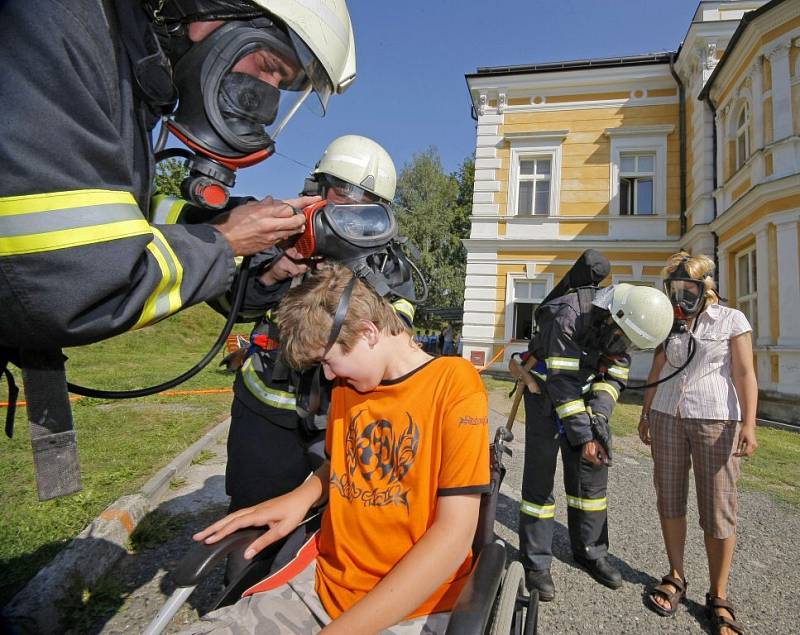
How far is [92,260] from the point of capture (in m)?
0.84

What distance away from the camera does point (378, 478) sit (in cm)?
165

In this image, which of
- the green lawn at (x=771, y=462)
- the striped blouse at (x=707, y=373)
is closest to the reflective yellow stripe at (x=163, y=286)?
the striped blouse at (x=707, y=373)

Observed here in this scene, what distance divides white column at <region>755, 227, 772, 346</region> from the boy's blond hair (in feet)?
30.6

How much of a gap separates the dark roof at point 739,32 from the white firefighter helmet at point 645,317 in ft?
28.7

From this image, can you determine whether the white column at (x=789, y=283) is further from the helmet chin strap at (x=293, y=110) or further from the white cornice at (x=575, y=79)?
the helmet chin strap at (x=293, y=110)

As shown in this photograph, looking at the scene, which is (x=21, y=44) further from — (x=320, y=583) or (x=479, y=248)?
(x=479, y=248)

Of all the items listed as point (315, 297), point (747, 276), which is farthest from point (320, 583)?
point (747, 276)

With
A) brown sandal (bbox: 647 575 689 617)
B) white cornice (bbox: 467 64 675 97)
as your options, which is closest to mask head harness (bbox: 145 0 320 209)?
brown sandal (bbox: 647 575 689 617)

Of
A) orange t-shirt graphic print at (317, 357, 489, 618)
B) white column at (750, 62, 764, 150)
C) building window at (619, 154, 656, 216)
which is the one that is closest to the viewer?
orange t-shirt graphic print at (317, 357, 489, 618)

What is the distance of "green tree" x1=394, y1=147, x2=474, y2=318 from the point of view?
28109 millimetres

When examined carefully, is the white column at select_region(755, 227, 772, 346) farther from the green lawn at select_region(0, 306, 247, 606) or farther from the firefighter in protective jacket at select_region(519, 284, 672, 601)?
the green lawn at select_region(0, 306, 247, 606)

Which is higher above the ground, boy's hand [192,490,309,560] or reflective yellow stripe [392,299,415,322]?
reflective yellow stripe [392,299,415,322]

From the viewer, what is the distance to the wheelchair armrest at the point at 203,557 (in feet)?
4.53

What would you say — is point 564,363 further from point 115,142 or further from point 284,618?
point 115,142
